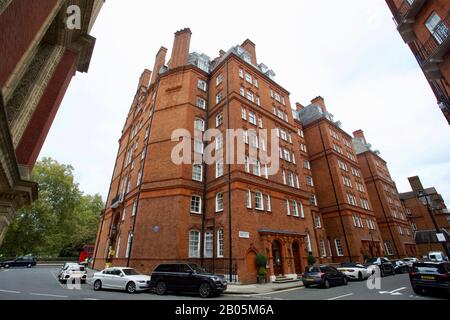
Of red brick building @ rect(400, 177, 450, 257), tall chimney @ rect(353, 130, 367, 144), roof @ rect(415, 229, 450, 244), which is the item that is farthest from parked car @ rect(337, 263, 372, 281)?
red brick building @ rect(400, 177, 450, 257)

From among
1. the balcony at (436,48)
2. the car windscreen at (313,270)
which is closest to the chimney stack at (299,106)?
the balcony at (436,48)

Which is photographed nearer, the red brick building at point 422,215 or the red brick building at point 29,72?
the red brick building at point 29,72

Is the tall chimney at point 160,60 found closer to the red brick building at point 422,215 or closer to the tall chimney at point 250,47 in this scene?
the tall chimney at point 250,47

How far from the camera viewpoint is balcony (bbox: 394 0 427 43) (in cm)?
1360

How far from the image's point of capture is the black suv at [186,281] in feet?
37.9

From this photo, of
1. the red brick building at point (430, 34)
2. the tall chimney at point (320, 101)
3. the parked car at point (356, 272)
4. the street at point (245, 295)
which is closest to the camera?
the street at point (245, 295)

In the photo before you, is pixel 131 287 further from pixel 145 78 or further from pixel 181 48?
pixel 145 78

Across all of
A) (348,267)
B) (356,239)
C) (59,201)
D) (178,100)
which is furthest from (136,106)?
(356,239)

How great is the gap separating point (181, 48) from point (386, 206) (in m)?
46.4

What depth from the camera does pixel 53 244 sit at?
38438mm

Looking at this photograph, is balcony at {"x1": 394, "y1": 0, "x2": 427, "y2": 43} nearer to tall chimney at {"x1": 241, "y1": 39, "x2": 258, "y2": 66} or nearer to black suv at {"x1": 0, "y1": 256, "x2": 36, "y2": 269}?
tall chimney at {"x1": 241, "y1": 39, "x2": 258, "y2": 66}

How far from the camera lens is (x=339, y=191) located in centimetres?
3338

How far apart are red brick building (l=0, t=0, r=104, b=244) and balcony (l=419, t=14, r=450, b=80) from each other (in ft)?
58.8

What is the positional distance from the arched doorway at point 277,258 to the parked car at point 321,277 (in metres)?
4.09
